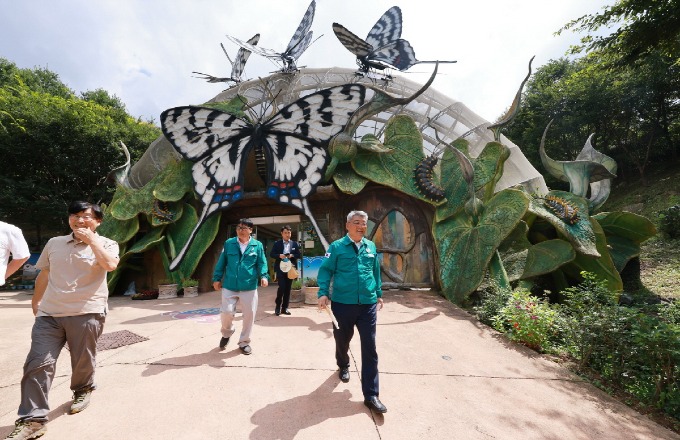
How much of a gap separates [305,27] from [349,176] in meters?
7.16

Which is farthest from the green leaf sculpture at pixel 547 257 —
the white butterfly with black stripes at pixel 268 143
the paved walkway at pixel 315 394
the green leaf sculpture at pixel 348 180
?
the white butterfly with black stripes at pixel 268 143

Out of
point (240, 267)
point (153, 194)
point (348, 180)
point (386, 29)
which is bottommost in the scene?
point (240, 267)

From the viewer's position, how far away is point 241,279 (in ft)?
12.3

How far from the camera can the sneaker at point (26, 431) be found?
2.02 m

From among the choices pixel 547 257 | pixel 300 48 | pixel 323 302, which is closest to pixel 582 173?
pixel 547 257

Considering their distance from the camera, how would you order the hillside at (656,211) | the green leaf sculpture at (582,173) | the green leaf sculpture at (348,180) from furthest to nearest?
the hillside at (656,211) < the green leaf sculpture at (582,173) < the green leaf sculpture at (348,180)

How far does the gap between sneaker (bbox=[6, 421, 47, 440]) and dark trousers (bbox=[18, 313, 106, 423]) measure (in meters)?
0.03

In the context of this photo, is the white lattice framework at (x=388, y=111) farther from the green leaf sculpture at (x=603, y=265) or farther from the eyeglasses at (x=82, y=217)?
the eyeglasses at (x=82, y=217)

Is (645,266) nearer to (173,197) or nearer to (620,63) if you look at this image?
(620,63)

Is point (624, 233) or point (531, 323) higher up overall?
point (624, 233)

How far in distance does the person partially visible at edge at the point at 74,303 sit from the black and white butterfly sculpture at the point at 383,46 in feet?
38.6

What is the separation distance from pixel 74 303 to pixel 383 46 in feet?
42.5

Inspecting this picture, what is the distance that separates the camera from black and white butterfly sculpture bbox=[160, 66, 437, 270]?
860cm

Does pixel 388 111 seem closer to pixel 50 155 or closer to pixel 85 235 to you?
pixel 85 235
